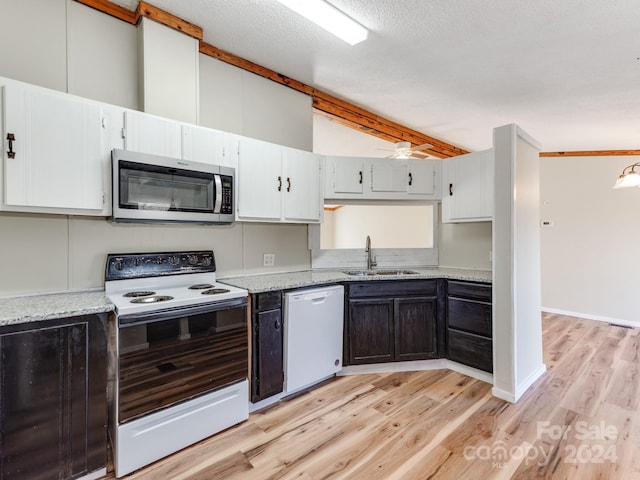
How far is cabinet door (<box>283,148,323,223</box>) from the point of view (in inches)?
114

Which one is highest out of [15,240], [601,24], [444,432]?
[601,24]

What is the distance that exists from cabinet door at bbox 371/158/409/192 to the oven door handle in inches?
75.2

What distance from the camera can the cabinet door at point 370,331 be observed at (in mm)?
2938

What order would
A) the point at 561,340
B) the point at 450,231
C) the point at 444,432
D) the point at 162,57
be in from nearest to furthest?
1. the point at 444,432
2. the point at 162,57
3. the point at 450,231
4. the point at 561,340

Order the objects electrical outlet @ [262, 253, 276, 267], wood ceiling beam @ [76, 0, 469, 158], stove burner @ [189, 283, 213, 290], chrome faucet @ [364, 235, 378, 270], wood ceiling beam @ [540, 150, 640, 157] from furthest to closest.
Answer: wood ceiling beam @ [540, 150, 640, 157]
chrome faucet @ [364, 235, 378, 270]
electrical outlet @ [262, 253, 276, 267]
stove burner @ [189, 283, 213, 290]
wood ceiling beam @ [76, 0, 469, 158]

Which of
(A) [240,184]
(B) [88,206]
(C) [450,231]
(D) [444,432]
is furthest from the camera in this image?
→ (C) [450,231]

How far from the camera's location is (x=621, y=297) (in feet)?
15.8

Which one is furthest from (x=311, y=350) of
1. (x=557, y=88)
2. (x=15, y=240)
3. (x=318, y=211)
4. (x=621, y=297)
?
(x=621, y=297)

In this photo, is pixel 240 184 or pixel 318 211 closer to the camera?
pixel 240 184

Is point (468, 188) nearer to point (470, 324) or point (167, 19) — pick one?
point (470, 324)

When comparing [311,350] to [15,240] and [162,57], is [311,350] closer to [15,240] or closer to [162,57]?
[15,240]

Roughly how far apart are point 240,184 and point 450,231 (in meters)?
2.37

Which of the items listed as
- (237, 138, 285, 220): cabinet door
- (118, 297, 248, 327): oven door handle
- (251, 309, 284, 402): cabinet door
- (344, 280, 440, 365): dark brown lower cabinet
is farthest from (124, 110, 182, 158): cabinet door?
(344, 280, 440, 365): dark brown lower cabinet

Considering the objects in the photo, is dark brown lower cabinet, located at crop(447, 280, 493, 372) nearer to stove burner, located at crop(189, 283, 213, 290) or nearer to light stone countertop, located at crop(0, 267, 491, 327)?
light stone countertop, located at crop(0, 267, 491, 327)
